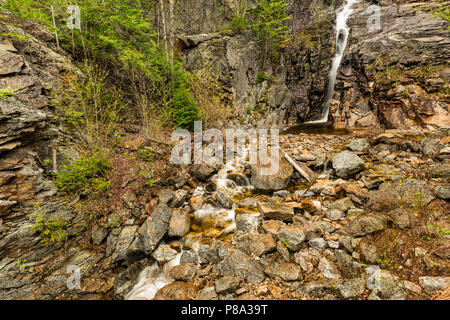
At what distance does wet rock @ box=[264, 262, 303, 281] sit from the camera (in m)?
2.93

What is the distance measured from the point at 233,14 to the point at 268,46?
5.28 meters

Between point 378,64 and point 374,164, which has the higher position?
point 378,64

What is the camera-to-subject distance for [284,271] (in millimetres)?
3041

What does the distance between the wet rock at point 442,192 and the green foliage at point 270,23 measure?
53.6 ft

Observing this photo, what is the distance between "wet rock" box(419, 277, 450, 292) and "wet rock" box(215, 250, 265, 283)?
2.31 meters

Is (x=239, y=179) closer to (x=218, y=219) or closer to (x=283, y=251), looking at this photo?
(x=218, y=219)

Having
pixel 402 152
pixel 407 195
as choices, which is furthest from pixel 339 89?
pixel 407 195

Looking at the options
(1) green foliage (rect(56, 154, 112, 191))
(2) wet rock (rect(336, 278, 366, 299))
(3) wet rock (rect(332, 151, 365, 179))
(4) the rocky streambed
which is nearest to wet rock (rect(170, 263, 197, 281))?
(4) the rocky streambed

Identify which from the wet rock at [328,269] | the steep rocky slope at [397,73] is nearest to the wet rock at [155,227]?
the wet rock at [328,269]

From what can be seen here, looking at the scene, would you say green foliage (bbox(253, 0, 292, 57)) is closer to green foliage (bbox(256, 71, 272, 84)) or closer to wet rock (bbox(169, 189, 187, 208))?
green foliage (bbox(256, 71, 272, 84))

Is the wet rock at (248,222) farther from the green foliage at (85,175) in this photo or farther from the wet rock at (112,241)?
the green foliage at (85,175)

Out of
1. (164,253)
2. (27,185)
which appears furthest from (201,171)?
(27,185)

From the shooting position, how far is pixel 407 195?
3506 mm

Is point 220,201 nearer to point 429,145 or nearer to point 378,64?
point 429,145
